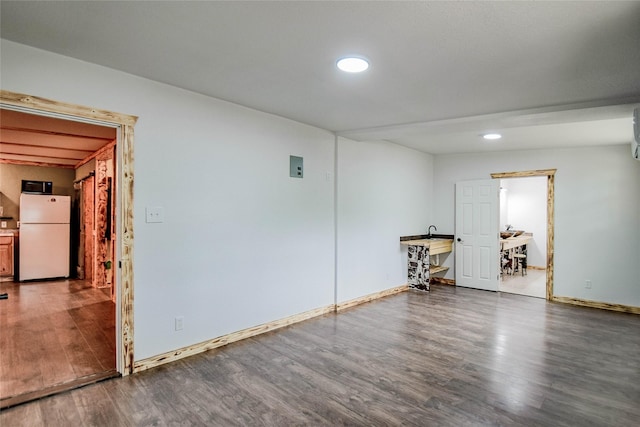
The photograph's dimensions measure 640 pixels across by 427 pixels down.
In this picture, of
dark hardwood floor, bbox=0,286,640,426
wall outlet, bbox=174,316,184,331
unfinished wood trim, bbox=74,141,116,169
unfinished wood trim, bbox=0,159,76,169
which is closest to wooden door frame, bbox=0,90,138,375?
dark hardwood floor, bbox=0,286,640,426

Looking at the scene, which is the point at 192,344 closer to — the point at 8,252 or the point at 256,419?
the point at 256,419

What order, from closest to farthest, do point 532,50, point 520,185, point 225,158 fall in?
1. point 532,50
2. point 225,158
3. point 520,185

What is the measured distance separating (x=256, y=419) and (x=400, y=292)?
13.5ft

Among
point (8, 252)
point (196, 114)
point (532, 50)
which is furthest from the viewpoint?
point (8, 252)

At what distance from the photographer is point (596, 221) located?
5.32m

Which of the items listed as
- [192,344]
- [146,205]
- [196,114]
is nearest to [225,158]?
[196,114]

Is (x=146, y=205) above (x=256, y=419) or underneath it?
above

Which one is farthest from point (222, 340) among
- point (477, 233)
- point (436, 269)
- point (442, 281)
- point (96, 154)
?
point (477, 233)

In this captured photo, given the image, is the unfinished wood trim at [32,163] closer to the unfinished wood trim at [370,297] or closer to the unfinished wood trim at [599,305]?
the unfinished wood trim at [370,297]

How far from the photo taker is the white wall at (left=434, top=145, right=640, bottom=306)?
5074mm

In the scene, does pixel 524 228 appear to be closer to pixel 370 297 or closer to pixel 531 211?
pixel 531 211

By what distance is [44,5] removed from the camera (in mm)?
1858

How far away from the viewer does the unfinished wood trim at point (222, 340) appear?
3018 millimetres

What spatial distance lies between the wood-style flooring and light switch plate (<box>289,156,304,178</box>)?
2587 millimetres
